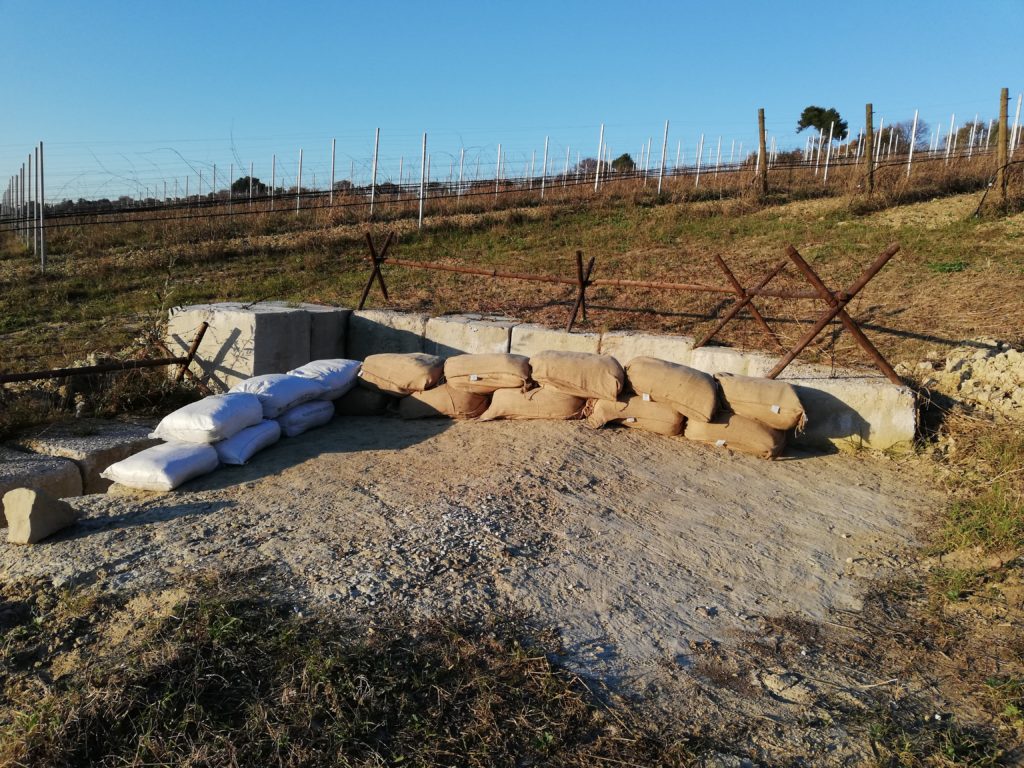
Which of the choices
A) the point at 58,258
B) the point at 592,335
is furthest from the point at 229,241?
the point at 592,335

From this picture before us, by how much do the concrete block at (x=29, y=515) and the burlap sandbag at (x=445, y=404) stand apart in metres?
2.81

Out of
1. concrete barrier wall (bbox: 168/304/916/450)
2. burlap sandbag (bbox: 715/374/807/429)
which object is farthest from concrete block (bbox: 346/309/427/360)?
burlap sandbag (bbox: 715/374/807/429)

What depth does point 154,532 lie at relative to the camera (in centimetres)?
389

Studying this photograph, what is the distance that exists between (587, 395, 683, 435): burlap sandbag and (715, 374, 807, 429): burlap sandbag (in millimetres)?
406

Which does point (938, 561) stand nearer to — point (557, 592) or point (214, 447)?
point (557, 592)

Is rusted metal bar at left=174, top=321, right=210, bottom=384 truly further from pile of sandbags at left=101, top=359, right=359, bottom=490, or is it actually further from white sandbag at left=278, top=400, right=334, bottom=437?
white sandbag at left=278, top=400, right=334, bottom=437

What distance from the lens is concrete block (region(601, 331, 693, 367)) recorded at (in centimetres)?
643

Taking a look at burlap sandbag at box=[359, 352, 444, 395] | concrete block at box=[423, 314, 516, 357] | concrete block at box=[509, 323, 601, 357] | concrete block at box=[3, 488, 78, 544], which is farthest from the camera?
concrete block at box=[423, 314, 516, 357]

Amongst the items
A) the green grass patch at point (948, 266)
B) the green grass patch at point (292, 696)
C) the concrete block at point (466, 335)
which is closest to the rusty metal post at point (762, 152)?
the green grass patch at point (948, 266)

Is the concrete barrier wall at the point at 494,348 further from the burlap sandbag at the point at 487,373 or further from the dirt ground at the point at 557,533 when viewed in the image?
the burlap sandbag at the point at 487,373

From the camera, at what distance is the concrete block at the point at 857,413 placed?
5.36 meters

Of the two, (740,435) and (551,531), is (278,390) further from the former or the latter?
(740,435)

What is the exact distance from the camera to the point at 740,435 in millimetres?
5316

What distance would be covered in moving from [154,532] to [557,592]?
2.09 metres
